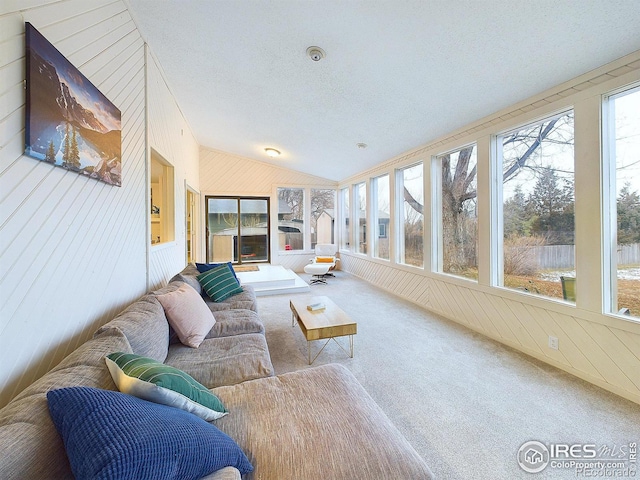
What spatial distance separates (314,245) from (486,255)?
187 inches

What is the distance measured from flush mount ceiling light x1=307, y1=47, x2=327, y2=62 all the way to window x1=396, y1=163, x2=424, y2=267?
2.36m

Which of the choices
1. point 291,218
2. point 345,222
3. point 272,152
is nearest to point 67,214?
point 272,152

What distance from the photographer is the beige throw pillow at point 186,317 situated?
1.87 m

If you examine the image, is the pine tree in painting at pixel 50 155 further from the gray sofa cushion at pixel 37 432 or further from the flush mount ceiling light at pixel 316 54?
the flush mount ceiling light at pixel 316 54

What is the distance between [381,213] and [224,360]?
4449 millimetres

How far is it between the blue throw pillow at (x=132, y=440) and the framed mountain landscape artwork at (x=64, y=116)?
3.79ft

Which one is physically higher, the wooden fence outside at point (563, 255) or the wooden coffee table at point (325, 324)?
the wooden fence outside at point (563, 255)

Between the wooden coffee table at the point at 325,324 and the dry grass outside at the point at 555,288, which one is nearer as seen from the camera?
the dry grass outside at the point at 555,288

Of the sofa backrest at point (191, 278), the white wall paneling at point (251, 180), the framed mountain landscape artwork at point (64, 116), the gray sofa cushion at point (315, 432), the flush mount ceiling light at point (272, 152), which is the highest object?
the flush mount ceiling light at point (272, 152)

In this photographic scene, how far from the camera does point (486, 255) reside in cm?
Result: 298

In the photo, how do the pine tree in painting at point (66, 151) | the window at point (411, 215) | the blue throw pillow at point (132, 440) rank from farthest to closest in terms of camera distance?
the window at point (411, 215) → the pine tree in painting at point (66, 151) → the blue throw pillow at point (132, 440)

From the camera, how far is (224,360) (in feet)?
5.46

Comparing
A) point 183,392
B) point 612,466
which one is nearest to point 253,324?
point 183,392

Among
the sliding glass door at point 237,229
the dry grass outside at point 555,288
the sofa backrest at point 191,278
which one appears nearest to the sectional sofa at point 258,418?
the sofa backrest at point 191,278
